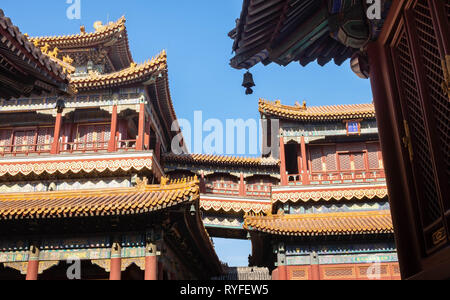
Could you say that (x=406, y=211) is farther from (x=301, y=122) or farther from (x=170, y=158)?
(x=170, y=158)

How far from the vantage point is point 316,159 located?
20.7 meters

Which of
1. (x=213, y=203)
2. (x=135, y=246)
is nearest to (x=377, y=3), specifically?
(x=135, y=246)

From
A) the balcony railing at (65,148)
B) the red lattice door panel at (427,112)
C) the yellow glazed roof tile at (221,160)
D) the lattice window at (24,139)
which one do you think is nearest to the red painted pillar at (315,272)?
the balcony railing at (65,148)

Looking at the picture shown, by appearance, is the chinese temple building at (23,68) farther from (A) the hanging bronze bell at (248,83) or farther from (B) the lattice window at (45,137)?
(B) the lattice window at (45,137)

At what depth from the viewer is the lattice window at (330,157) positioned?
20375 millimetres

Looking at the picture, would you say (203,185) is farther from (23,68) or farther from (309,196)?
(23,68)

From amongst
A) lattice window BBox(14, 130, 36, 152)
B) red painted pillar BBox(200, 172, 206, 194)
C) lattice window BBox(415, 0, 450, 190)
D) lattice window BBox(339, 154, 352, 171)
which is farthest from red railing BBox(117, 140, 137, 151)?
lattice window BBox(415, 0, 450, 190)

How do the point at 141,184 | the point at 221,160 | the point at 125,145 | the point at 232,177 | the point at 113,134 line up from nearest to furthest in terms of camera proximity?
Result: the point at 141,184 < the point at 113,134 < the point at 125,145 < the point at 221,160 < the point at 232,177

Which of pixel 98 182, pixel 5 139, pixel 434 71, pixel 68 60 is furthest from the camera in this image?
pixel 68 60

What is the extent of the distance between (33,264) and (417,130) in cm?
1207

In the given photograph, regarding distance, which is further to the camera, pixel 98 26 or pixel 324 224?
pixel 98 26

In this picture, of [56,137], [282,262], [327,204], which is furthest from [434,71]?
[56,137]

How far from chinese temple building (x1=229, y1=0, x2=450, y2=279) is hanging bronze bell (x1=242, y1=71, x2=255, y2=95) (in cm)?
19

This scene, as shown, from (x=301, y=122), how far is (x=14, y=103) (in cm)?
1228
